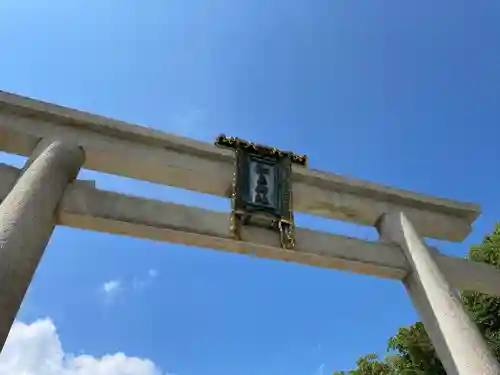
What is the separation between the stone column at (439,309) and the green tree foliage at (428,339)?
510cm

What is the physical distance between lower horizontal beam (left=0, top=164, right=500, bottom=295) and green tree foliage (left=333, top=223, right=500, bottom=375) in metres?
5.06

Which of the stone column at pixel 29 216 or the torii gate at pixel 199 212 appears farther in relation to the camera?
the torii gate at pixel 199 212

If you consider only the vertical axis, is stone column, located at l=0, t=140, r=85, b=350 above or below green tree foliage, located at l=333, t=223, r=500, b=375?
below

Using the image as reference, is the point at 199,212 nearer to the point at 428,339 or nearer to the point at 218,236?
the point at 218,236

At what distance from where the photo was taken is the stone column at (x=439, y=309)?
14.7 feet

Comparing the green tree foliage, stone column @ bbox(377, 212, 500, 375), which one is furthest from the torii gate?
the green tree foliage

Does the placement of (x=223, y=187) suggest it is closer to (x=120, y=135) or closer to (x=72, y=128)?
(x=120, y=135)

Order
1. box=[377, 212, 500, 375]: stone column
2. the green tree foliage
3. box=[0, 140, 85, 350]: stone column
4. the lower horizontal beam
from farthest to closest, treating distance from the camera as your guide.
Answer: the green tree foliage → the lower horizontal beam → box=[377, 212, 500, 375]: stone column → box=[0, 140, 85, 350]: stone column

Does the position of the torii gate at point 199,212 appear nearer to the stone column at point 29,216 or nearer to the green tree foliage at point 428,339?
the stone column at point 29,216

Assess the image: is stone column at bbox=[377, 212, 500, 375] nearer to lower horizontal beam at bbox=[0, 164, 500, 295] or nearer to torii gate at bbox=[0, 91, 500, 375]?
torii gate at bbox=[0, 91, 500, 375]

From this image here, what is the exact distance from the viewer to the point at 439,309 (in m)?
5.09

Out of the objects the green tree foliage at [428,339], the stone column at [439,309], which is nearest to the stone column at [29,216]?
the stone column at [439,309]

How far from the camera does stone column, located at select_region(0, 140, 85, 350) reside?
146 inches

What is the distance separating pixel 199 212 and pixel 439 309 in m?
2.66
